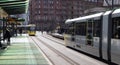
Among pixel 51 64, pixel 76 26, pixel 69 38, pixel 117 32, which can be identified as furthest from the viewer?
pixel 69 38

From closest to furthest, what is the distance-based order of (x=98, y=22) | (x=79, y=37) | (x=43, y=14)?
(x=98, y=22), (x=79, y=37), (x=43, y=14)

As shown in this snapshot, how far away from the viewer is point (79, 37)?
29172 millimetres

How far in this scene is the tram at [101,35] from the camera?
18.0 m

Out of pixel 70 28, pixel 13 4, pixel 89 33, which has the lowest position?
pixel 89 33

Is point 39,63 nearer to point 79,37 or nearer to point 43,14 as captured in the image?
point 79,37

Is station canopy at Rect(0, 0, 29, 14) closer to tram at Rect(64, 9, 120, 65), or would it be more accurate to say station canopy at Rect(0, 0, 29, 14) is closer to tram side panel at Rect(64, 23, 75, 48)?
tram side panel at Rect(64, 23, 75, 48)

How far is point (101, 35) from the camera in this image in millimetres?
20938

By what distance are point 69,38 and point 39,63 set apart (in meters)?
15.0

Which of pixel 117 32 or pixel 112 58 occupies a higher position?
pixel 117 32

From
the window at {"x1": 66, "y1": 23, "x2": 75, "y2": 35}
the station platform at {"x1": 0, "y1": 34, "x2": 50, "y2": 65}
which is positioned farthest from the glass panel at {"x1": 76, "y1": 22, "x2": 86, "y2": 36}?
the station platform at {"x1": 0, "y1": 34, "x2": 50, "y2": 65}

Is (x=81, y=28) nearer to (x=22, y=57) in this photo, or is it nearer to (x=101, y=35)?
(x=22, y=57)

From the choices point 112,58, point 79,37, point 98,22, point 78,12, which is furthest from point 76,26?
point 78,12

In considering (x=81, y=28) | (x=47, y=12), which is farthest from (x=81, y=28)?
(x=47, y=12)

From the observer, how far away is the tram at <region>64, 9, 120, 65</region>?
18.0 meters
